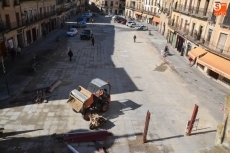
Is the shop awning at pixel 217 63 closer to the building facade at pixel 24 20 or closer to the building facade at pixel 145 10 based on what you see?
the building facade at pixel 24 20

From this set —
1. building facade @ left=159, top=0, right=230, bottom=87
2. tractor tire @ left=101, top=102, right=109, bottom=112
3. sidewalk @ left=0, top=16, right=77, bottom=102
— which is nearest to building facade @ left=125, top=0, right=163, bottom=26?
building facade @ left=159, top=0, right=230, bottom=87

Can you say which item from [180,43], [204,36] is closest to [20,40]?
[180,43]

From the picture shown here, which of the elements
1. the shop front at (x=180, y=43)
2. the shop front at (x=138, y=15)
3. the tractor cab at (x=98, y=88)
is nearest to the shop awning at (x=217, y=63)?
the shop front at (x=180, y=43)

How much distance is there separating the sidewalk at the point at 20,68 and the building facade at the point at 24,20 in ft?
5.45

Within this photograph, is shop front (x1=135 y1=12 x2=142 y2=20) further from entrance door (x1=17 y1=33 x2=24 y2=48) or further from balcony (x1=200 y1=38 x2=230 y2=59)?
balcony (x1=200 y1=38 x2=230 y2=59)

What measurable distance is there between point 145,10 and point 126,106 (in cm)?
6105

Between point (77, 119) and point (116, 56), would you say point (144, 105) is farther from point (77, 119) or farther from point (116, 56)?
point (116, 56)

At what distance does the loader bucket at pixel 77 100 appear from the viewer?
548 inches

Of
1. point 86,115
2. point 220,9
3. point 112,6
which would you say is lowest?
point 86,115

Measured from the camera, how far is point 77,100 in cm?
1445

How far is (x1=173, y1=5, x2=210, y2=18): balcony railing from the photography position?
86.7 ft

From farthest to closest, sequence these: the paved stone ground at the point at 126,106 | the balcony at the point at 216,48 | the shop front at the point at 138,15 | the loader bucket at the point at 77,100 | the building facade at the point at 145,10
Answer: the shop front at the point at 138,15, the building facade at the point at 145,10, the balcony at the point at 216,48, the loader bucket at the point at 77,100, the paved stone ground at the point at 126,106

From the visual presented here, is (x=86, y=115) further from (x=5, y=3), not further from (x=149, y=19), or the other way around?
(x=149, y=19)

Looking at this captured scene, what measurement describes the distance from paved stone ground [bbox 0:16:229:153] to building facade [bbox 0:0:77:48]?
16.9 feet
